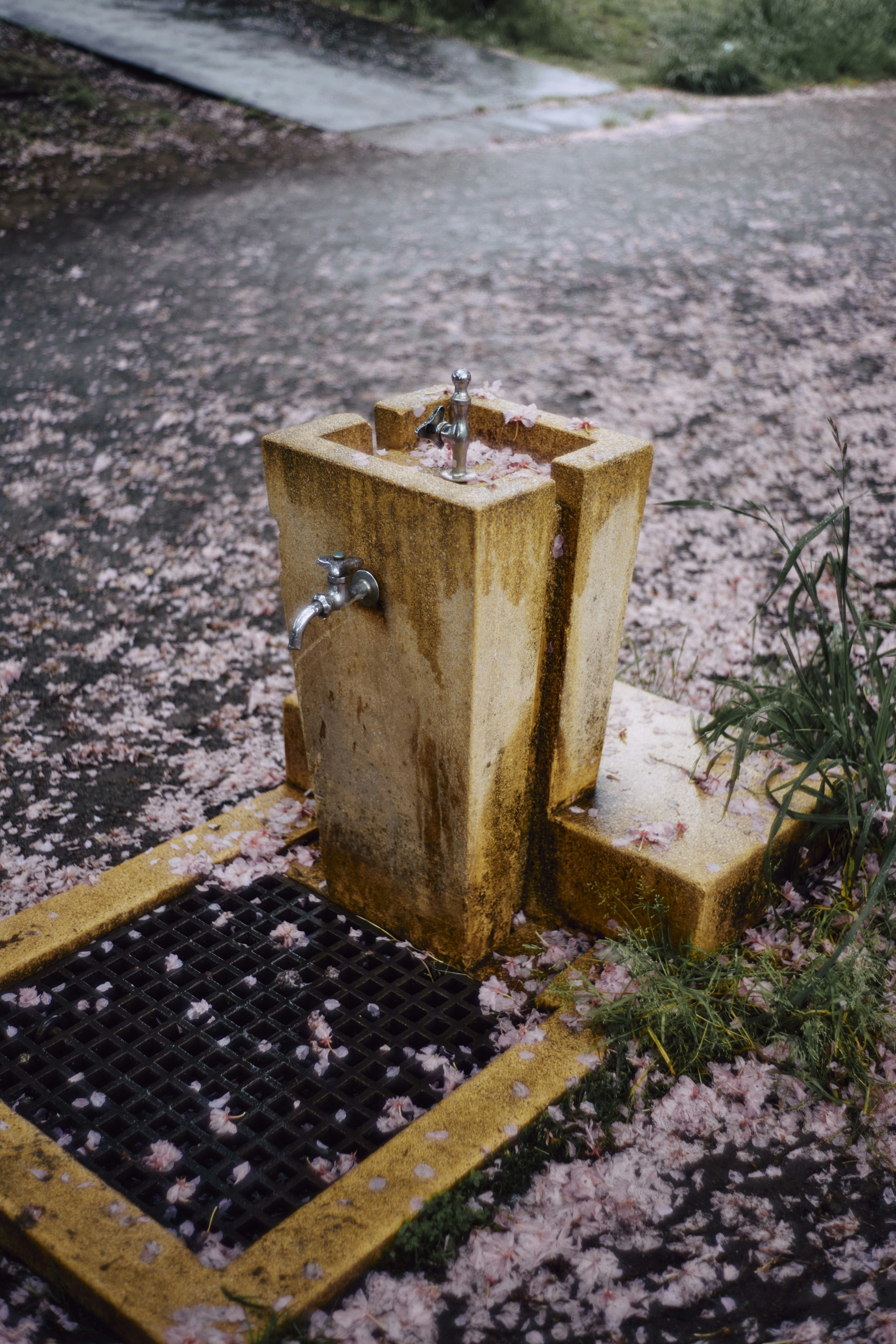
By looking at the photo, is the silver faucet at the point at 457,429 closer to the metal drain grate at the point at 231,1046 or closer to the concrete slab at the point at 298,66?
the metal drain grate at the point at 231,1046

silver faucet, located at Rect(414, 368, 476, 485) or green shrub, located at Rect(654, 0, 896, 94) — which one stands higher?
green shrub, located at Rect(654, 0, 896, 94)

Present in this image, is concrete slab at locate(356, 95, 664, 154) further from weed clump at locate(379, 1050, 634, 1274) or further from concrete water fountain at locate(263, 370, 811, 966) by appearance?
weed clump at locate(379, 1050, 634, 1274)

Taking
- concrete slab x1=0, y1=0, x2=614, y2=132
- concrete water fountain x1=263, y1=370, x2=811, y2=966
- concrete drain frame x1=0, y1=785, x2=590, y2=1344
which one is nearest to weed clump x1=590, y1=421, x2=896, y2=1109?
concrete water fountain x1=263, y1=370, x2=811, y2=966

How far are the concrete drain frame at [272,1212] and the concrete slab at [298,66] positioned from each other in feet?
45.6

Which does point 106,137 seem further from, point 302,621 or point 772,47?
point 302,621

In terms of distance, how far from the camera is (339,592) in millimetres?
2594

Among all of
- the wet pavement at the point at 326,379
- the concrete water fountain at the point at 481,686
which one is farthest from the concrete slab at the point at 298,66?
the concrete water fountain at the point at 481,686

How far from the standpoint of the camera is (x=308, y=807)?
3.62 meters

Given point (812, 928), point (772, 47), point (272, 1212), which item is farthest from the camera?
point (772, 47)

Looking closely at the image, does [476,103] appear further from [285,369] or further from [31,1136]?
[31,1136]

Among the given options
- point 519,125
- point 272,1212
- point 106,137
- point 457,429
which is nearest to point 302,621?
point 457,429

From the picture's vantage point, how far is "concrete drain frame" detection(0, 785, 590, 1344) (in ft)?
6.97

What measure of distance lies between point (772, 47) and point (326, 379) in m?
14.8

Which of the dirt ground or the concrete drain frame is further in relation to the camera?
the dirt ground
